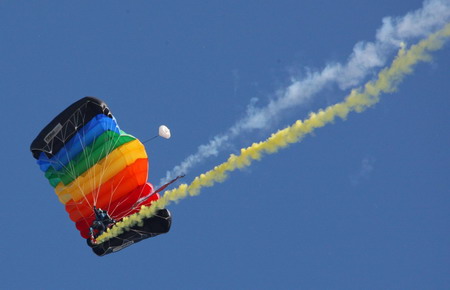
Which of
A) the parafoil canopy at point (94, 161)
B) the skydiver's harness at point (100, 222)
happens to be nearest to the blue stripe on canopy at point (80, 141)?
the parafoil canopy at point (94, 161)

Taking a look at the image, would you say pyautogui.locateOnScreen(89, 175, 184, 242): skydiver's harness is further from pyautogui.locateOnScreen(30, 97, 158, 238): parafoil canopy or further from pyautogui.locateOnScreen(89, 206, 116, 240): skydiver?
pyautogui.locateOnScreen(30, 97, 158, 238): parafoil canopy

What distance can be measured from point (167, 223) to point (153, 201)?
42.7 inches

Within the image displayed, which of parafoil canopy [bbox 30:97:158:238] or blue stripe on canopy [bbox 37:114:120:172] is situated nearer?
parafoil canopy [bbox 30:97:158:238]

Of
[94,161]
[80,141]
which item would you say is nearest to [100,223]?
[94,161]

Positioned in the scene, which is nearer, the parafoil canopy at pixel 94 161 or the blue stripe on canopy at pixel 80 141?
the parafoil canopy at pixel 94 161

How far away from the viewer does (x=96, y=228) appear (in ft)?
133

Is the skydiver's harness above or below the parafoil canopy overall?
below

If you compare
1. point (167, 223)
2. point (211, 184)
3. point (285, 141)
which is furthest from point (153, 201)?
point (285, 141)

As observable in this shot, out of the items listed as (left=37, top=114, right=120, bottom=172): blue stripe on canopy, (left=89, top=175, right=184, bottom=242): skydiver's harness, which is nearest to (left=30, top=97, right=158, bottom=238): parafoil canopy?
(left=37, top=114, right=120, bottom=172): blue stripe on canopy

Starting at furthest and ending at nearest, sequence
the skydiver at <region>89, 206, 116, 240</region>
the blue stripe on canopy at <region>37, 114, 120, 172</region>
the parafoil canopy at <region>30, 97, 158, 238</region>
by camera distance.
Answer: the blue stripe on canopy at <region>37, 114, 120, 172</region> < the parafoil canopy at <region>30, 97, 158, 238</region> < the skydiver at <region>89, 206, 116, 240</region>

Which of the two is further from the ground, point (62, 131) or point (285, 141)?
point (62, 131)

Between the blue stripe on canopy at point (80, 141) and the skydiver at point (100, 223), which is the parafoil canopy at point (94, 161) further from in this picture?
the skydiver at point (100, 223)

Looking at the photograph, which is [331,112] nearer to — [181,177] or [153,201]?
[181,177]

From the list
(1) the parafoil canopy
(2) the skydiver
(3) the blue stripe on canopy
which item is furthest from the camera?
(3) the blue stripe on canopy
